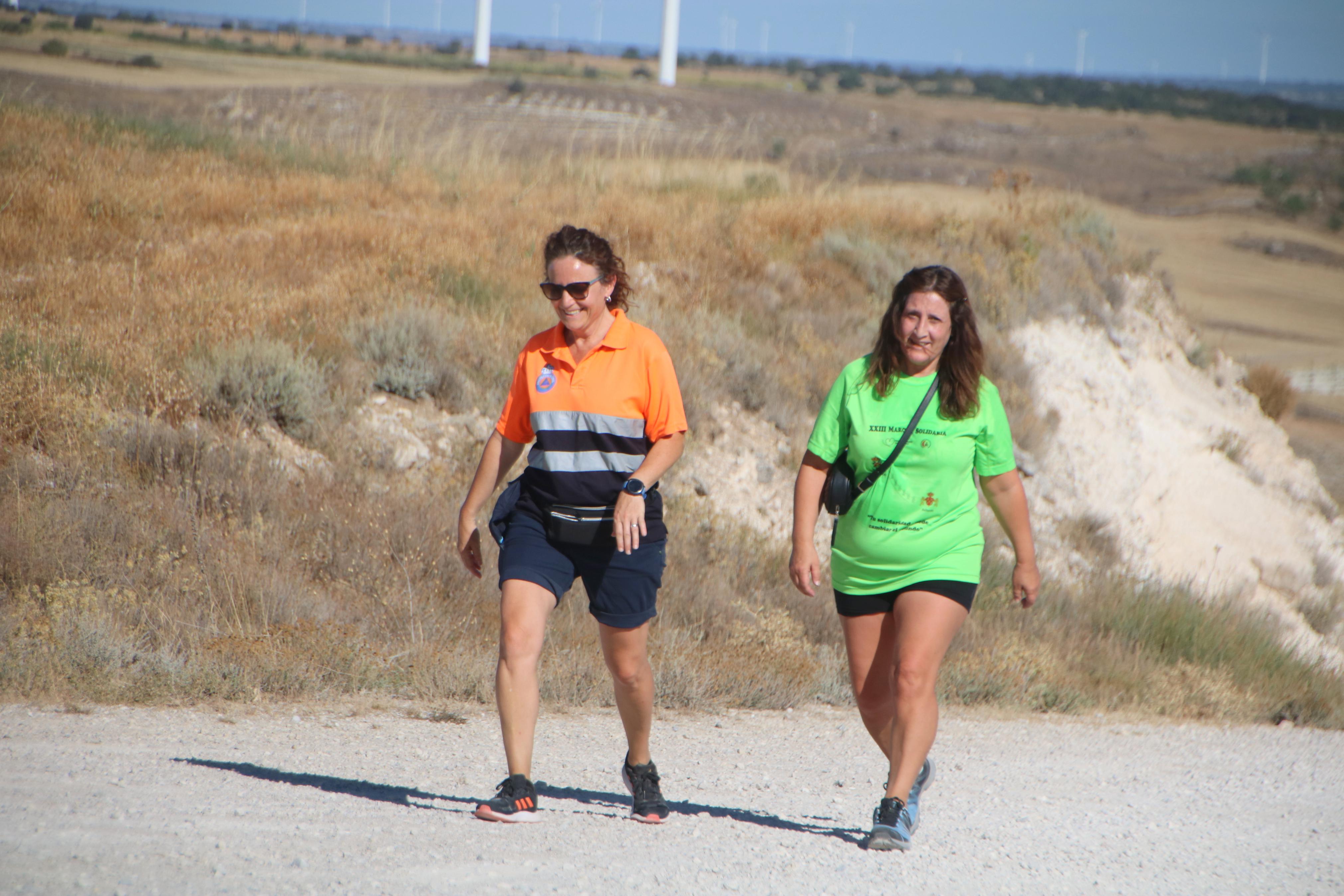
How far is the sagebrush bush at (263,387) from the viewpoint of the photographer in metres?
8.16

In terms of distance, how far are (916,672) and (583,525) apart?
1.27 m

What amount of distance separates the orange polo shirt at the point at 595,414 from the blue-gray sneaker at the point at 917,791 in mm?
1351

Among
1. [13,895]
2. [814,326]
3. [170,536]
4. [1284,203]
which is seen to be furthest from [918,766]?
[1284,203]

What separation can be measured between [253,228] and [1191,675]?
9.45m

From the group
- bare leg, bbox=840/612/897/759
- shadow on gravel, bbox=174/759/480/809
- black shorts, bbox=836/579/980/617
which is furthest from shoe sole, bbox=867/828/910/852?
shadow on gravel, bbox=174/759/480/809

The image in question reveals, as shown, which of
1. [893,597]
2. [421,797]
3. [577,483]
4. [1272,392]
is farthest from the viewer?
[1272,392]

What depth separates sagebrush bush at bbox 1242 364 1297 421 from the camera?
19625mm

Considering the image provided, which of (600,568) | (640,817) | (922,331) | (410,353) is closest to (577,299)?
(600,568)

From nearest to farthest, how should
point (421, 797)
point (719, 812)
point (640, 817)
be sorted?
point (640, 817), point (421, 797), point (719, 812)

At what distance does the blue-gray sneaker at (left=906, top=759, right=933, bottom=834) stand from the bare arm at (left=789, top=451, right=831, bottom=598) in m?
0.80

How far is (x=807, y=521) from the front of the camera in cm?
412

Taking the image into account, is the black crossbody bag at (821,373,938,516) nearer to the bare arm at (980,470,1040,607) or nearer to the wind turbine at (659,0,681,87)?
the bare arm at (980,470,1040,607)

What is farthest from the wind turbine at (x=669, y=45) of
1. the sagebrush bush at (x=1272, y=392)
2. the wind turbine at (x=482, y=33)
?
the sagebrush bush at (x=1272, y=392)

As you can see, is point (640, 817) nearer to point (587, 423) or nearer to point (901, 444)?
point (587, 423)
